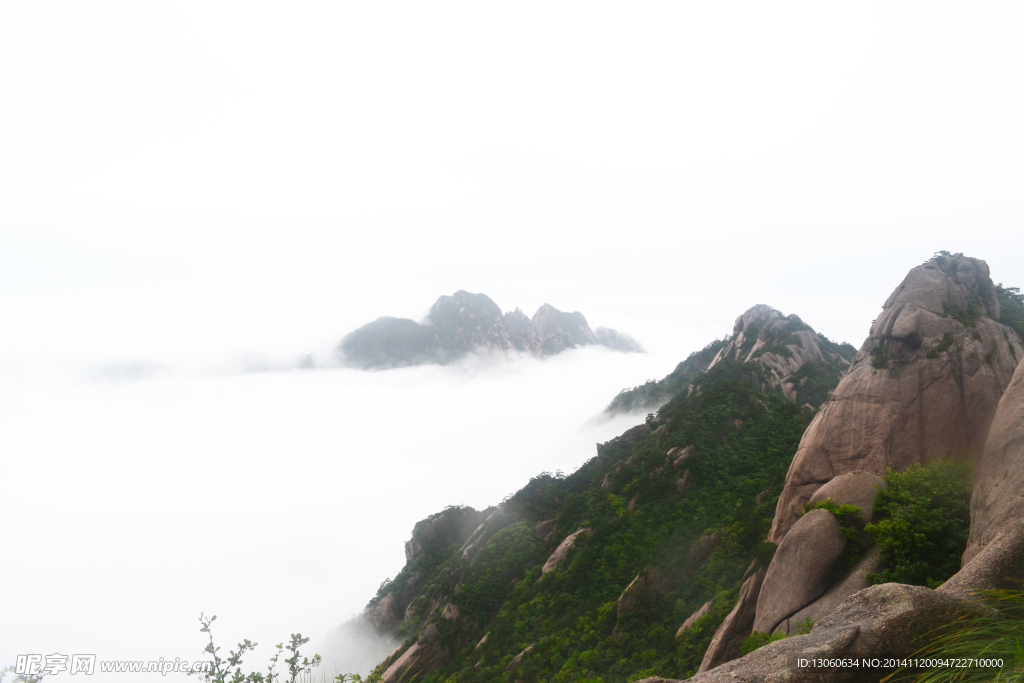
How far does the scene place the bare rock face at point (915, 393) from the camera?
55.8 feet

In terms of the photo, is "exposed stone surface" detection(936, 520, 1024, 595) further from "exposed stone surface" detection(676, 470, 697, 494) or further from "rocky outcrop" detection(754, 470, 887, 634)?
"exposed stone surface" detection(676, 470, 697, 494)

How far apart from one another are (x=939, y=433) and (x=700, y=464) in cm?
1577

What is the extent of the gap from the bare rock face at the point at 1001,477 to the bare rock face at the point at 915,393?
6151 mm

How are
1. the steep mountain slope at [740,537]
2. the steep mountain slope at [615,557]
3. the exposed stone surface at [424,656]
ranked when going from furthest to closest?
1. the exposed stone surface at [424,656]
2. the steep mountain slope at [615,557]
3. the steep mountain slope at [740,537]

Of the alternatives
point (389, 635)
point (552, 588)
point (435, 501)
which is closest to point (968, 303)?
point (552, 588)

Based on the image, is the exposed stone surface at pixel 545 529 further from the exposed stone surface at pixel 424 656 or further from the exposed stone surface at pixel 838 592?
the exposed stone surface at pixel 838 592

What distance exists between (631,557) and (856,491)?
53.1 feet

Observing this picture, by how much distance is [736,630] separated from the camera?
1498cm

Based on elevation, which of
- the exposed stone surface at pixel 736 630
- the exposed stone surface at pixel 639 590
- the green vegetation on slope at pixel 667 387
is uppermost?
the green vegetation on slope at pixel 667 387

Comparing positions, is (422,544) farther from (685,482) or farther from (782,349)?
(782,349)

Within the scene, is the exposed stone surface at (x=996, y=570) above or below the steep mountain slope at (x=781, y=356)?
below

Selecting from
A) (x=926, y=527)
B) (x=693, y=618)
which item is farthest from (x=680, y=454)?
(x=926, y=527)

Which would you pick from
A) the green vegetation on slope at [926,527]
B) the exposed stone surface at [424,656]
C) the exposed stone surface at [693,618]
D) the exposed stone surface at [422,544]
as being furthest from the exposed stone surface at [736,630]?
the exposed stone surface at [422,544]

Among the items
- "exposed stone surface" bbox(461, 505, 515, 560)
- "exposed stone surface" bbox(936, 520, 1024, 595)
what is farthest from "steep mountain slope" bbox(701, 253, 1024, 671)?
"exposed stone surface" bbox(461, 505, 515, 560)
